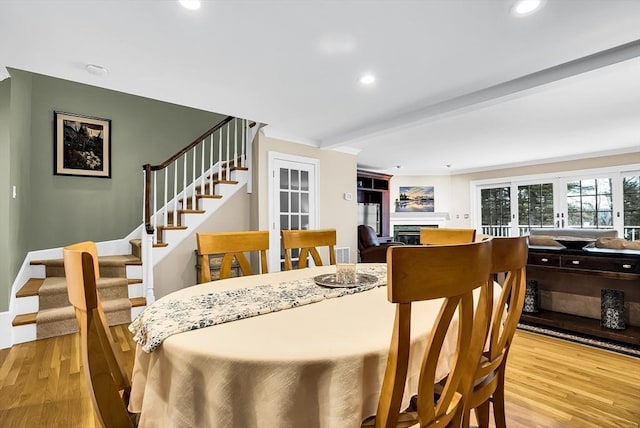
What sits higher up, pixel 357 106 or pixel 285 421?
pixel 357 106

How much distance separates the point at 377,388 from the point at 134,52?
8.59 ft

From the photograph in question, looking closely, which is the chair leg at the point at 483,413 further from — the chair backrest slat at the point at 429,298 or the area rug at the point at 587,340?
the area rug at the point at 587,340

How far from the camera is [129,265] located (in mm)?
3598

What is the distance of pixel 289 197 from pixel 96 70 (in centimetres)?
256

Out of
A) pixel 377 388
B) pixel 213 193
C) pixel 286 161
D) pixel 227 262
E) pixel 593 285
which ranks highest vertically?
pixel 286 161

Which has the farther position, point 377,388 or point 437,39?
point 437,39

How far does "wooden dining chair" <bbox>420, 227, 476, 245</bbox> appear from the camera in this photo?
2.13 metres

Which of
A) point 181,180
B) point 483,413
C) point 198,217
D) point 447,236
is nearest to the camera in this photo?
point 483,413

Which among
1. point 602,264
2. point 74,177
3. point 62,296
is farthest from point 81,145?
point 602,264

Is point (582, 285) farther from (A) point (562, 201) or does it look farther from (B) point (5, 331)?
(B) point (5, 331)

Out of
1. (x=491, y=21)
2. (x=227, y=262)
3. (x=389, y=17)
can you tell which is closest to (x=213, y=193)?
(x=227, y=262)

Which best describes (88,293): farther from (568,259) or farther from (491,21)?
(568,259)

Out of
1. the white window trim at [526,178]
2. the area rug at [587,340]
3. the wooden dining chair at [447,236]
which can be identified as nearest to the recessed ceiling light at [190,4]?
the wooden dining chair at [447,236]

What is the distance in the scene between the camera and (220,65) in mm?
2434
